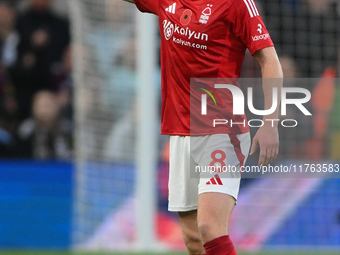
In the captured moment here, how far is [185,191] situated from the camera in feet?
12.9

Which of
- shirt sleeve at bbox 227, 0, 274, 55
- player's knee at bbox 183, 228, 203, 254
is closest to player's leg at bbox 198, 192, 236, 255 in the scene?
player's knee at bbox 183, 228, 203, 254

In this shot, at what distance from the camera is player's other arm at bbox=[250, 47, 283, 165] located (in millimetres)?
3512

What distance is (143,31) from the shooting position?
7.07m

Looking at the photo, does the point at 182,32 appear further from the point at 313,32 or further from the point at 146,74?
the point at 313,32

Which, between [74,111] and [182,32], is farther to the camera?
[74,111]

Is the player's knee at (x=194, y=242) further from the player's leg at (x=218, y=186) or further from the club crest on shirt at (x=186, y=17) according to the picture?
the club crest on shirt at (x=186, y=17)

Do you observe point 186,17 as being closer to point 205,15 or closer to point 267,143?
point 205,15

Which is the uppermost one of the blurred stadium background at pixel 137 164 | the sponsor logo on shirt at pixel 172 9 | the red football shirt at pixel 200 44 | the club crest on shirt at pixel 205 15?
the sponsor logo on shirt at pixel 172 9

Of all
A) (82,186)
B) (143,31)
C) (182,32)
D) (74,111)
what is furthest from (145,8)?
(74,111)

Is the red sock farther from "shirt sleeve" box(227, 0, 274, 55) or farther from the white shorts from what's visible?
"shirt sleeve" box(227, 0, 274, 55)

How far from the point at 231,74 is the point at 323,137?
3.62m

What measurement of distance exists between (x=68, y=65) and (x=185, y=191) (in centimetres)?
484

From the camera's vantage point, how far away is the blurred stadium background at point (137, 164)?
23.4ft

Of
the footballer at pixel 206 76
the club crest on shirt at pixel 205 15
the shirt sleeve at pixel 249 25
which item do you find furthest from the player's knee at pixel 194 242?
the club crest on shirt at pixel 205 15
